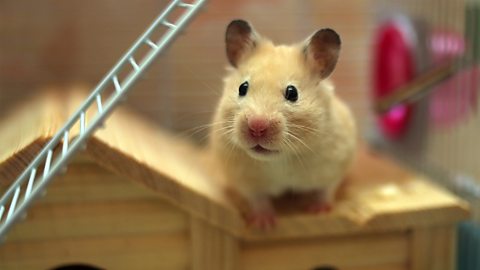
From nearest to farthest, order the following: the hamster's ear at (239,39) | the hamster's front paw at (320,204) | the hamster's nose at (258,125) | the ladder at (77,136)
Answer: the ladder at (77,136)
the hamster's nose at (258,125)
the hamster's ear at (239,39)
the hamster's front paw at (320,204)

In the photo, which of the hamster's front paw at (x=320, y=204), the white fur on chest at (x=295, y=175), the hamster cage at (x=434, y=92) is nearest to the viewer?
the white fur on chest at (x=295, y=175)

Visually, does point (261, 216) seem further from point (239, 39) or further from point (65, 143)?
point (65, 143)

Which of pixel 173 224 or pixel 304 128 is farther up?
pixel 304 128

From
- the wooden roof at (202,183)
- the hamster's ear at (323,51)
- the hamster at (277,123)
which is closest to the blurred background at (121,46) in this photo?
the wooden roof at (202,183)

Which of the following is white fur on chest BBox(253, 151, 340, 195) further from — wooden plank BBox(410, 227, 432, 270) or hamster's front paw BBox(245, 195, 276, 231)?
wooden plank BBox(410, 227, 432, 270)

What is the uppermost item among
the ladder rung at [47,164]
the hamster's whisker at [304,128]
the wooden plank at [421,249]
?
the hamster's whisker at [304,128]

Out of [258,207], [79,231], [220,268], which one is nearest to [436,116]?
[258,207]

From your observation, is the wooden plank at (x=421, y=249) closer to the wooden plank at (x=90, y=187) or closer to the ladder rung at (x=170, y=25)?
the wooden plank at (x=90, y=187)

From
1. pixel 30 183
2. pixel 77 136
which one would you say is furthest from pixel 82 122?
pixel 30 183

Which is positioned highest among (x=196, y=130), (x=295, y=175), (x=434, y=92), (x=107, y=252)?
(x=434, y=92)
